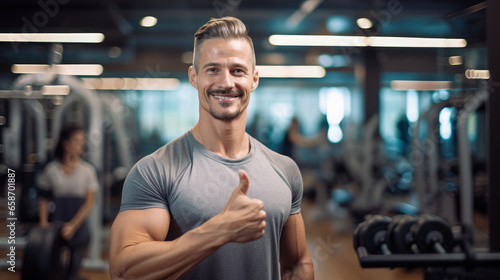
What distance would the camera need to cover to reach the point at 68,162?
3.39m

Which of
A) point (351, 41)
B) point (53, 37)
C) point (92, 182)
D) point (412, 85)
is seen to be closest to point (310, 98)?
point (412, 85)

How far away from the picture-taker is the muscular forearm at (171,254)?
952 mm

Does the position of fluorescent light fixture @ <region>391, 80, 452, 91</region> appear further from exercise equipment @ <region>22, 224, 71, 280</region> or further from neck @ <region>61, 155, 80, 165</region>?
exercise equipment @ <region>22, 224, 71, 280</region>

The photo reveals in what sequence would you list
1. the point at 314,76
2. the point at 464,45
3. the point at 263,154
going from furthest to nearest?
the point at 314,76 → the point at 464,45 → the point at 263,154

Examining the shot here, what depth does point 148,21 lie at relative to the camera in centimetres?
706

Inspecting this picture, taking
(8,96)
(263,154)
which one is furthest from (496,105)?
(8,96)

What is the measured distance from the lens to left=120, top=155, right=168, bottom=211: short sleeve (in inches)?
41.9

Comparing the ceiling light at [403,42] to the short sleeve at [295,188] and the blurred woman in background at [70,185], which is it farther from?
the short sleeve at [295,188]

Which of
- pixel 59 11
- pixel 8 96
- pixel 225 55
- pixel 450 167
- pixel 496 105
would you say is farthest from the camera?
pixel 59 11

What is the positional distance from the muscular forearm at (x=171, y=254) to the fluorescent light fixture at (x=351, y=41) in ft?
21.7

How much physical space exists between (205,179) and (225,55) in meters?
0.33

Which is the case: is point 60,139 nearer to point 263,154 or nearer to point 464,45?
point 263,154

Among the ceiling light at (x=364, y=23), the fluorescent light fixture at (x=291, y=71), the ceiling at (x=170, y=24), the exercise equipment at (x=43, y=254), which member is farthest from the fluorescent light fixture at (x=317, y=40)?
the exercise equipment at (x=43, y=254)

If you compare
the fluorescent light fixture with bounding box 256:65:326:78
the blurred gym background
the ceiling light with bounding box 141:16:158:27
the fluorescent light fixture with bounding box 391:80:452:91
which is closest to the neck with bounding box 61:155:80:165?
the blurred gym background
